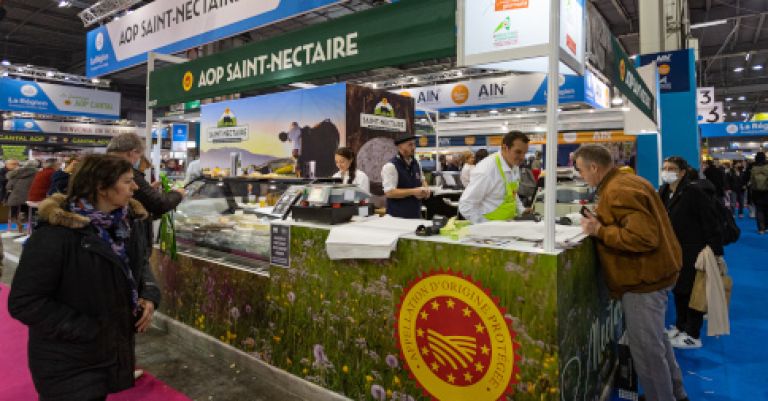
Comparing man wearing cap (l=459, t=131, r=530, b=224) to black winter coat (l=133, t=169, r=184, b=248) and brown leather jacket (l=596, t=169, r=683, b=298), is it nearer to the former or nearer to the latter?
brown leather jacket (l=596, t=169, r=683, b=298)

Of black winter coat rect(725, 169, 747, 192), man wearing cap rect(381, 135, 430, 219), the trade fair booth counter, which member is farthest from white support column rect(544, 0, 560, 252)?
black winter coat rect(725, 169, 747, 192)

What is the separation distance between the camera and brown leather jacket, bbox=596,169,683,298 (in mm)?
2170

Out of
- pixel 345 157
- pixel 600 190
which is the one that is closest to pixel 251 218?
pixel 345 157

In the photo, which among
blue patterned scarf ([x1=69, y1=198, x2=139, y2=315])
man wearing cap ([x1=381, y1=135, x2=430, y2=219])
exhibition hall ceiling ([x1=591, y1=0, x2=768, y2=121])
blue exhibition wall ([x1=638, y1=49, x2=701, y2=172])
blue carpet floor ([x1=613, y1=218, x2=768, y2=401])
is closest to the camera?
blue patterned scarf ([x1=69, y1=198, x2=139, y2=315])

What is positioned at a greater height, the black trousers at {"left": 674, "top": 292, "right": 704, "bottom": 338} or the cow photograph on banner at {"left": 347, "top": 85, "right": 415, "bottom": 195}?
the cow photograph on banner at {"left": 347, "top": 85, "right": 415, "bottom": 195}

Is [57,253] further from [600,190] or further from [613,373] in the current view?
[613,373]

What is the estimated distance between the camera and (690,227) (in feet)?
11.9

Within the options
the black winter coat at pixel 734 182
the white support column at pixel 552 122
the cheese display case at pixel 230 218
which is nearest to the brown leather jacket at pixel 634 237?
the white support column at pixel 552 122

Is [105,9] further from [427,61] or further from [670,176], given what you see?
[670,176]

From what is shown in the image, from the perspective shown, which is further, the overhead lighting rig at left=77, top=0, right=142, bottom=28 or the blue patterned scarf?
the overhead lighting rig at left=77, top=0, right=142, bottom=28

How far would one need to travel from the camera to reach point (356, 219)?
282 centimetres

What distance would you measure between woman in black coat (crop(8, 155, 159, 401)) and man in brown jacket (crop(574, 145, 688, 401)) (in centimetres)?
211

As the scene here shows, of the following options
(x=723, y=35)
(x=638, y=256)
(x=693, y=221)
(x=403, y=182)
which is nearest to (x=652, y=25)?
(x=693, y=221)

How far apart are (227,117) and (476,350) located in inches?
335
